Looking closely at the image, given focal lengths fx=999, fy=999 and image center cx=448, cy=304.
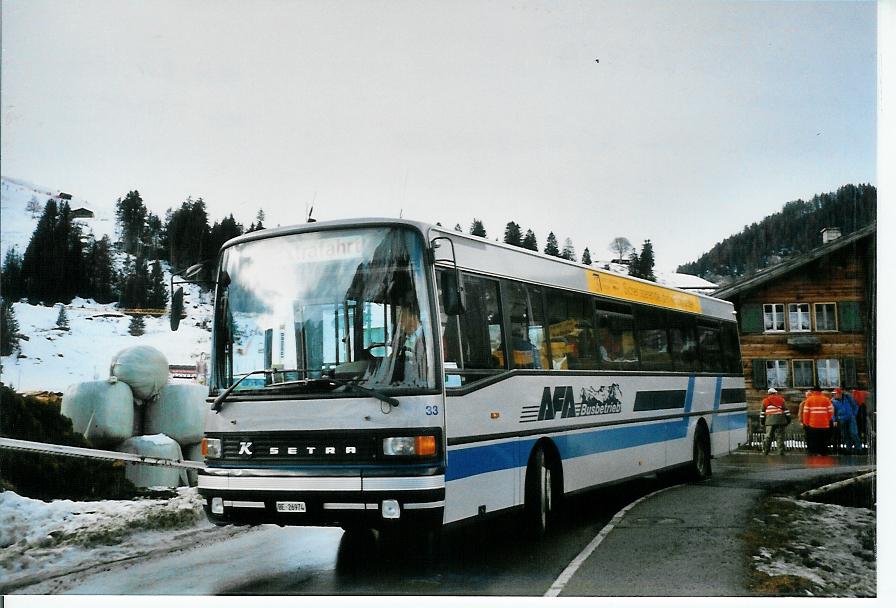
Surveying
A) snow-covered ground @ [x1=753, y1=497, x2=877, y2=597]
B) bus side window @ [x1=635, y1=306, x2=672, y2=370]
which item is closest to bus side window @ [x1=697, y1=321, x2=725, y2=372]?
bus side window @ [x1=635, y1=306, x2=672, y2=370]

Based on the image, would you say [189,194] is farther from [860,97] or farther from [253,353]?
[860,97]

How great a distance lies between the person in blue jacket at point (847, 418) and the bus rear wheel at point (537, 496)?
2967 millimetres

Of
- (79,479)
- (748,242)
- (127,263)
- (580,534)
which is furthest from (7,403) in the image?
(748,242)

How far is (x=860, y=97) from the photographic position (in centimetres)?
980

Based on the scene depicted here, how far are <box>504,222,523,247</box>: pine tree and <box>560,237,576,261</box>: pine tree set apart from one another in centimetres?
54

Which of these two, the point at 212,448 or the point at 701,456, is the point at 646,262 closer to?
the point at 701,456

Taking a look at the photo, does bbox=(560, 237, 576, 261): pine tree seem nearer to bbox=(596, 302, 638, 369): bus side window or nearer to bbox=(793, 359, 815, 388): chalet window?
bbox=(596, 302, 638, 369): bus side window

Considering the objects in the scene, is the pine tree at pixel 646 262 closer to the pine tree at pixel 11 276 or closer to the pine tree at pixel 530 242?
the pine tree at pixel 530 242

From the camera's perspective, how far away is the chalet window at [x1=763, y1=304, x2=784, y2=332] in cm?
1134

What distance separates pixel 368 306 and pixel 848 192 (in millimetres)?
5098

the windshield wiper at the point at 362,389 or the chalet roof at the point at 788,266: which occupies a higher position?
the chalet roof at the point at 788,266

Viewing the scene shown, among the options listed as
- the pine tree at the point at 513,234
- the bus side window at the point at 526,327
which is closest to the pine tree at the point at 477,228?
the pine tree at the point at 513,234

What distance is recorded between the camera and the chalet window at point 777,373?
36.8 ft
